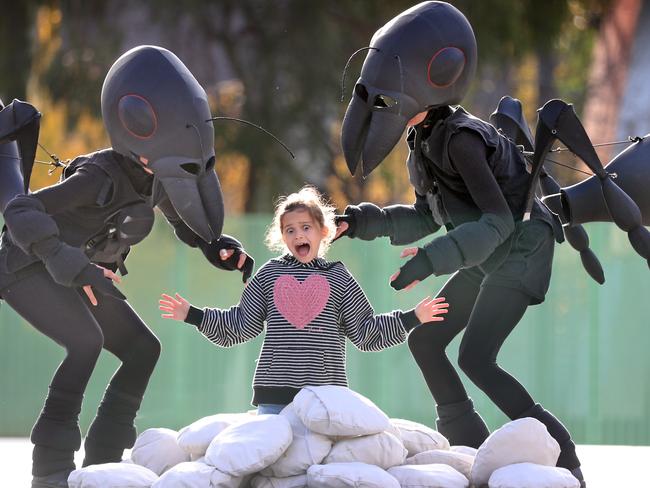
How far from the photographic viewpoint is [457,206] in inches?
203

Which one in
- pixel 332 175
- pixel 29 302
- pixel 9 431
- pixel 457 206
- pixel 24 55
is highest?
pixel 24 55

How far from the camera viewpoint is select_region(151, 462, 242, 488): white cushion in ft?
14.5

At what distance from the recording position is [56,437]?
16.8ft

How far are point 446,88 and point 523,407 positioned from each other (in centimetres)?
135

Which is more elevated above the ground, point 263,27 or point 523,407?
point 263,27

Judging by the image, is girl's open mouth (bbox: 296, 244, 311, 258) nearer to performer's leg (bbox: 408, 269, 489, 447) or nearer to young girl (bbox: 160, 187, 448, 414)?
young girl (bbox: 160, 187, 448, 414)

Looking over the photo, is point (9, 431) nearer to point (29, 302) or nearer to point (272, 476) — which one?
point (29, 302)

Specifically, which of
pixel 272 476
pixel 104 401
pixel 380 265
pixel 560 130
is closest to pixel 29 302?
pixel 104 401

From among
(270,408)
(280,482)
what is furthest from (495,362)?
(280,482)

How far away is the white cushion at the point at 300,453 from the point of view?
4609 mm

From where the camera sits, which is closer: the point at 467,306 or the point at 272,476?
the point at 272,476

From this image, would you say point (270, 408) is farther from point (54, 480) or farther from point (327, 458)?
point (54, 480)

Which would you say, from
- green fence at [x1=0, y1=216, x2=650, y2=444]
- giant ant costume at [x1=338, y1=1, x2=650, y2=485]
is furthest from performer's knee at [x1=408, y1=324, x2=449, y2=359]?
green fence at [x1=0, y1=216, x2=650, y2=444]

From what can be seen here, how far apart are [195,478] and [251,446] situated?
231 millimetres
